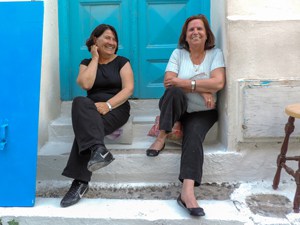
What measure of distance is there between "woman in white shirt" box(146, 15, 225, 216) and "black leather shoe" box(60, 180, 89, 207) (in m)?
0.59

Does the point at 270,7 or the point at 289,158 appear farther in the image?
the point at 270,7

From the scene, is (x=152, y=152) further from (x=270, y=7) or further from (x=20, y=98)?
(x=270, y=7)

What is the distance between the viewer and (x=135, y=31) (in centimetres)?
411

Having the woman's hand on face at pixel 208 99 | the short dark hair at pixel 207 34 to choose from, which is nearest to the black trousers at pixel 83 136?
the woman's hand on face at pixel 208 99

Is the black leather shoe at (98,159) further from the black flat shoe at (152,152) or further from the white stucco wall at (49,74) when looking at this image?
the white stucco wall at (49,74)

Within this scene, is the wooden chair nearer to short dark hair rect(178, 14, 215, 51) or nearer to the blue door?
short dark hair rect(178, 14, 215, 51)

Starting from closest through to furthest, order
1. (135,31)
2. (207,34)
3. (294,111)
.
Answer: (294,111) → (207,34) → (135,31)

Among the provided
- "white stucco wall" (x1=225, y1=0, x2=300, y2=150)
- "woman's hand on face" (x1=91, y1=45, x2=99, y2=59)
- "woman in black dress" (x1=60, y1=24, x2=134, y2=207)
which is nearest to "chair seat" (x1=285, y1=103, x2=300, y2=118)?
"white stucco wall" (x1=225, y1=0, x2=300, y2=150)

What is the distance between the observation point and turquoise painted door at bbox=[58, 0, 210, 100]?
4.10 meters

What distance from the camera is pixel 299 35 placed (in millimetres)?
3176

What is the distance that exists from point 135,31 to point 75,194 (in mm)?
1846

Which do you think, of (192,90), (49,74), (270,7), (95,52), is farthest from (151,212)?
(270,7)

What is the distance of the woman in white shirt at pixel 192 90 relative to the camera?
3102mm

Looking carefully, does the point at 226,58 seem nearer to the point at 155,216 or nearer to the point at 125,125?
the point at 125,125
